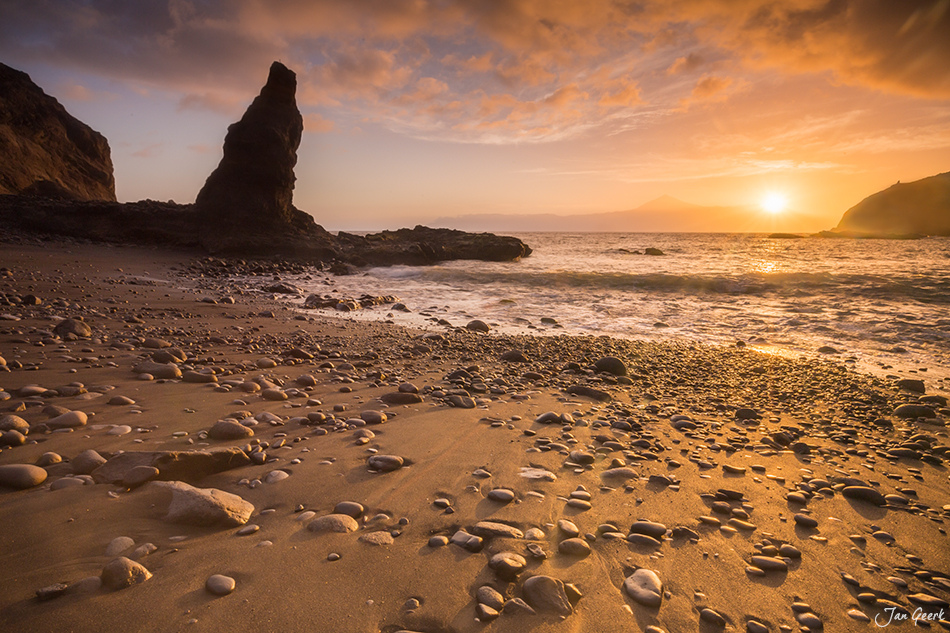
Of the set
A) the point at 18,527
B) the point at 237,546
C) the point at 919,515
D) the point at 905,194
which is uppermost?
the point at 905,194

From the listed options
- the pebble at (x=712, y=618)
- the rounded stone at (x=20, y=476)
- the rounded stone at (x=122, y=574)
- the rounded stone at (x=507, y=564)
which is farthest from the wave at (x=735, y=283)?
the rounded stone at (x=122, y=574)

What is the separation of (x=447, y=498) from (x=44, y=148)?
38.5m

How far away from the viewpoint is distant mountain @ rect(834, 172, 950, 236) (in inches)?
3681

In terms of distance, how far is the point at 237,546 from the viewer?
6.51 ft

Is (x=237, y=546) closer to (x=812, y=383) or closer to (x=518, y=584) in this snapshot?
(x=518, y=584)

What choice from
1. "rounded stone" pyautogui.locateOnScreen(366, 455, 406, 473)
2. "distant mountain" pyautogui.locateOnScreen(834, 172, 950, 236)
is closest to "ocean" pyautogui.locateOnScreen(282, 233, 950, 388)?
"rounded stone" pyautogui.locateOnScreen(366, 455, 406, 473)

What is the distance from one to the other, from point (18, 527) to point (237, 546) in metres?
0.99

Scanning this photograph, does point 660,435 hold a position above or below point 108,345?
below

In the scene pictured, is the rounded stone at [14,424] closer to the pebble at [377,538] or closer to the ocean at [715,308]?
the pebble at [377,538]

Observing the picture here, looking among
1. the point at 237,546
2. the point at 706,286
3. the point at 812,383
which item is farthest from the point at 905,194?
the point at 237,546

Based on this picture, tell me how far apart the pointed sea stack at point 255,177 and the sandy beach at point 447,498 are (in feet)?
60.3

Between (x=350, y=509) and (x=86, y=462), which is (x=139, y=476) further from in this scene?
(x=350, y=509)

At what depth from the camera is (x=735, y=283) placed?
15992mm

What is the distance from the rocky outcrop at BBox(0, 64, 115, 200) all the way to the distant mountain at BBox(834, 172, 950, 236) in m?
131
